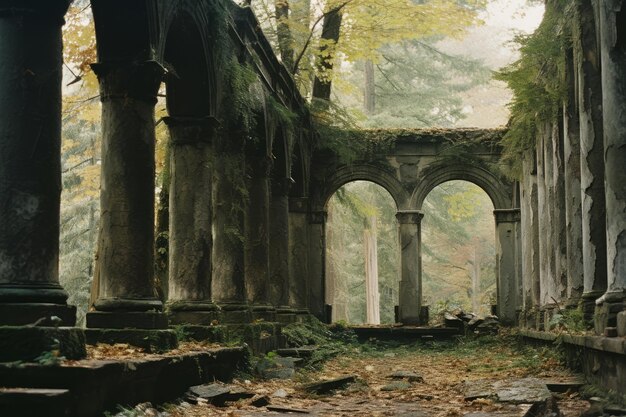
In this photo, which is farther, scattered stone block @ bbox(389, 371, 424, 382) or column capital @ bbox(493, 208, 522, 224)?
column capital @ bbox(493, 208, 522, 224)

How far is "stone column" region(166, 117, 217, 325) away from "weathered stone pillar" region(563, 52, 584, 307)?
534 centimetres

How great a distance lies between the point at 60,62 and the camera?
21.5 ft

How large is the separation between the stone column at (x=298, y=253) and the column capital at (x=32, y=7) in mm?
14056

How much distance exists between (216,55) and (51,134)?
17.3 ft

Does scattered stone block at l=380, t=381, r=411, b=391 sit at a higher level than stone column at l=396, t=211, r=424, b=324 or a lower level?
lower

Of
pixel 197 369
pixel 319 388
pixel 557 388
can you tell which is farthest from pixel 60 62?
pixel 557 388

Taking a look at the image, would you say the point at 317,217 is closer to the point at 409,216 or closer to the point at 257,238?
the point at 409,216

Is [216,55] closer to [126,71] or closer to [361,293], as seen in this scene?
[126,71]

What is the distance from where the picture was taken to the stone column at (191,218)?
35.3 ft

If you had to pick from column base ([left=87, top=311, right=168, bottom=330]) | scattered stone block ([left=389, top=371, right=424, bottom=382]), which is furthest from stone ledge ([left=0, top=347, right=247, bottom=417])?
scattered stone block ([left=389, top=371, right=424, bottom=382])

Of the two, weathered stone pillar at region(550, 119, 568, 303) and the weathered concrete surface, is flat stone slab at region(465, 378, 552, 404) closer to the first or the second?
weathered stone pillar at region(550, 119, 568, 303)

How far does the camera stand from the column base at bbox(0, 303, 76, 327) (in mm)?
5820

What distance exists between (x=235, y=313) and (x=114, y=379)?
256 inches

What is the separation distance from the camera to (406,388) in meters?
10.1
